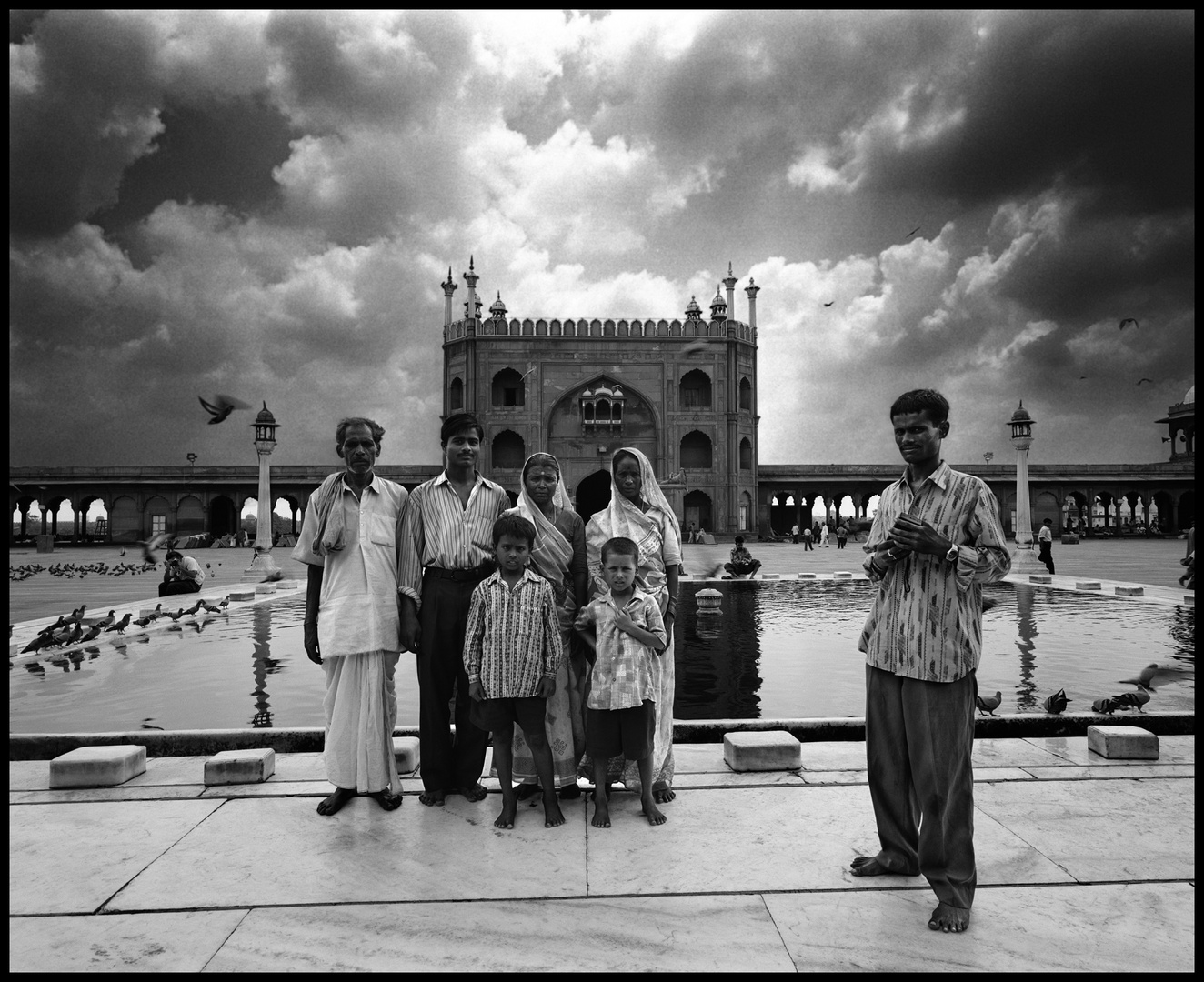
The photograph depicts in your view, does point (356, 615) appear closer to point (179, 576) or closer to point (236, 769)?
point (236, 769)

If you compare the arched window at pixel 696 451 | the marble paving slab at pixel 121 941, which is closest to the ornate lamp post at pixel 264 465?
the marble paving slab at pixel 121 941

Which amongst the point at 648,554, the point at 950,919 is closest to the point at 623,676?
the point at 648,554

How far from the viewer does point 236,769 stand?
130 inches

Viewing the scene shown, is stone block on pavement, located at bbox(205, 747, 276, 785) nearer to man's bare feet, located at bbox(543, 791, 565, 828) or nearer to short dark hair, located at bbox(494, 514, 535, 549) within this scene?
man's bare feet, located at bbox(543, 791, 565, 828)

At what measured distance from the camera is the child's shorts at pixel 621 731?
2.96 meters

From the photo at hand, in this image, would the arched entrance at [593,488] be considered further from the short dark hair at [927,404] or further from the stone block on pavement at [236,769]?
the short dark hair at [927,404]

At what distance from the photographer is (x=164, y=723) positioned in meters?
4.73

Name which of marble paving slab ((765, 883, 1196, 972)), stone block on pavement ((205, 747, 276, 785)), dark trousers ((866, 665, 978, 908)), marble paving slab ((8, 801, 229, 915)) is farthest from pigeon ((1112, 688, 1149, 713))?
marble paving slab ((8, 801, 229, 915))

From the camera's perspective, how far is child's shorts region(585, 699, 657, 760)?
117 inches

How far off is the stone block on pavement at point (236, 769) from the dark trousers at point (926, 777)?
2408 mm

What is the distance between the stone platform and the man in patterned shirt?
0.17 m

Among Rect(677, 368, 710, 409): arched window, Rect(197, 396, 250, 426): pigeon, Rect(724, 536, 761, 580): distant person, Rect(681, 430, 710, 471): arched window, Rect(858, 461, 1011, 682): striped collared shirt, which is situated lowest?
Rect(724, 536, 761, 580): distant person

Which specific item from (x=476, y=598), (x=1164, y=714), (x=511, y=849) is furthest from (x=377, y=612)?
(x=1164, y=714)

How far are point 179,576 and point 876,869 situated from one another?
11.2m
